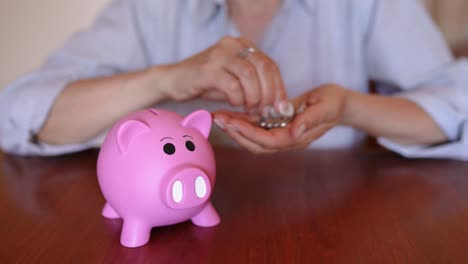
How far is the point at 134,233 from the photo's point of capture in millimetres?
500

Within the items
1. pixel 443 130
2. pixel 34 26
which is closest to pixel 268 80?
pixel 443 130

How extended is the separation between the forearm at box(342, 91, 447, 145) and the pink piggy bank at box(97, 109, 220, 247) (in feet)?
1.22

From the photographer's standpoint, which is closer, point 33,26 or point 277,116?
point 277,116

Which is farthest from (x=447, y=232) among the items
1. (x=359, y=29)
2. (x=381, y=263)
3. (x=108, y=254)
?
(x=359, y=29)

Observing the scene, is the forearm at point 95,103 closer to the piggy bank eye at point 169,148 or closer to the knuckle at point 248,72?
the knuckle at point 248,72

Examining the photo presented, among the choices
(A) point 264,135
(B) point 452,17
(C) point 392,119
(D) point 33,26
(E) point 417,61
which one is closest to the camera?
(A) point 264,135

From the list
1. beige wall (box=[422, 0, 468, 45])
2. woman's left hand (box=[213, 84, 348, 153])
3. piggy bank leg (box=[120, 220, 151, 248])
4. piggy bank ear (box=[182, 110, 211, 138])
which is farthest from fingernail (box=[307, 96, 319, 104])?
beige wall (box=[422, 0, 468, 45])

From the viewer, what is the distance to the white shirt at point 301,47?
910 millimetres

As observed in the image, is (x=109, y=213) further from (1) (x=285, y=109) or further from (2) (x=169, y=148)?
(1) (x=285, y=109)

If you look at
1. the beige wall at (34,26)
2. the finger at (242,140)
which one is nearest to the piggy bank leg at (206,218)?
the finger at (242,140)

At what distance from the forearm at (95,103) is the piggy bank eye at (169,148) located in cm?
30

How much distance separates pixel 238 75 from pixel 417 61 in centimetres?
51

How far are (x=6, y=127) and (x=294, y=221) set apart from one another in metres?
0.61

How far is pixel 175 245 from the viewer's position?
19.9 inches
